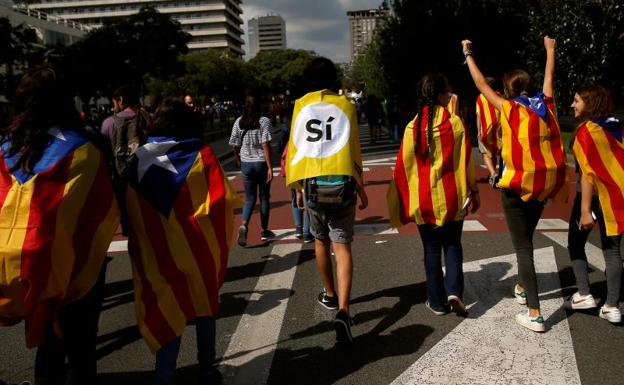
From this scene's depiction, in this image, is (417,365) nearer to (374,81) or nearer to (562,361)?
(562,361)

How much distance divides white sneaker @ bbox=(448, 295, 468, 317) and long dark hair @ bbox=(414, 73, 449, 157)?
107 cm

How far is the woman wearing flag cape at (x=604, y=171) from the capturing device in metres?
3.98

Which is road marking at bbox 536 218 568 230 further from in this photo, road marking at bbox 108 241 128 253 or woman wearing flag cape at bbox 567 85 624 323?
road marking at bbox 108 241 128 253

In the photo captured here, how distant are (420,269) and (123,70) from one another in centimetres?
2851

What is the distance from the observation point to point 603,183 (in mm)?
4004

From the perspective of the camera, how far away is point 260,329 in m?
4.29

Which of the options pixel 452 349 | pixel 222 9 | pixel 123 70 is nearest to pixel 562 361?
pixel 452 349

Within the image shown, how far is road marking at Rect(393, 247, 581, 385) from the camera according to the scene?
3383 mm

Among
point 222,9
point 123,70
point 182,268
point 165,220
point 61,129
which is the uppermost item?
point 222,9

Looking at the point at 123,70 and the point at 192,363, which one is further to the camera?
the point at 123,70

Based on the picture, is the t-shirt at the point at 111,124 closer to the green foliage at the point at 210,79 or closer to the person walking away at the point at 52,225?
the person walking away at the point at 52,225

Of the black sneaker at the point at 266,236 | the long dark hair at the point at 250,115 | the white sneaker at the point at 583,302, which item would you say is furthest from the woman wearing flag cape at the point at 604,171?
the black sneaker at the point at 266,236

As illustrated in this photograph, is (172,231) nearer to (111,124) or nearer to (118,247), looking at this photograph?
(111,124)

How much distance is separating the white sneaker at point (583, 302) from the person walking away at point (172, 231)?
272 cm
